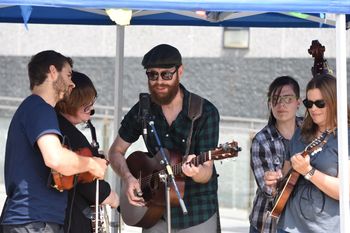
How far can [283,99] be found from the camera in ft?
19.6

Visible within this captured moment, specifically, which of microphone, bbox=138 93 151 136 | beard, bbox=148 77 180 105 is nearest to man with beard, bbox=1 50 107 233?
microphone, bbox=138 93 151 136

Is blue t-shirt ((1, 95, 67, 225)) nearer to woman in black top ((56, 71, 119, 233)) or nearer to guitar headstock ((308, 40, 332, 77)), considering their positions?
woman in black top ((56, 71, 119, 233))

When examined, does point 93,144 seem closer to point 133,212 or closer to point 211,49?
point 133,212

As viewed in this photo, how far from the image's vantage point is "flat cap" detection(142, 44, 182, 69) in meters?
5.67

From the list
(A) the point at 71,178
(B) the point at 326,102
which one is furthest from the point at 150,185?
(B) the point at 326,102

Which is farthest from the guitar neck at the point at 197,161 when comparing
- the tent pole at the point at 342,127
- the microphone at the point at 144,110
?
the tent pole at the point at 342,127

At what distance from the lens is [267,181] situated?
545 cm

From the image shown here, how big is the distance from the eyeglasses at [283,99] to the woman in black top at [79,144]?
1.17 metres

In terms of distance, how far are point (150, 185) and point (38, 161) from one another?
1.10m

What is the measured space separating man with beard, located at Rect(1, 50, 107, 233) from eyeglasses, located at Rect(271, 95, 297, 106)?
58.7 inches

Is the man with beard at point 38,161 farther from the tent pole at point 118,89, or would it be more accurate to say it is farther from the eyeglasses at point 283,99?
the tent pole at point 118,89

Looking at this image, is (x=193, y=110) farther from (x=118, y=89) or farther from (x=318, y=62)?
(x=118, y=89)

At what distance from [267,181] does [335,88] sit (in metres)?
0.67

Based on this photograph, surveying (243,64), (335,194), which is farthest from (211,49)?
(335,194)
